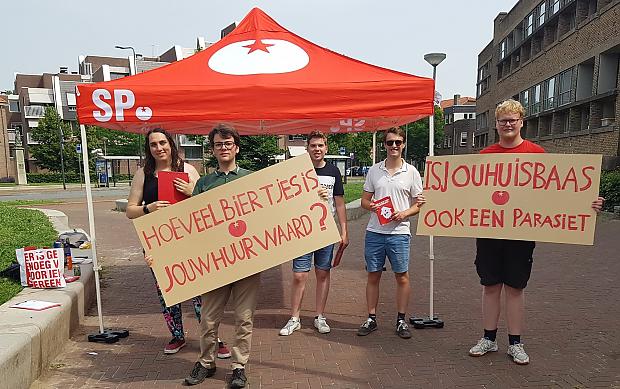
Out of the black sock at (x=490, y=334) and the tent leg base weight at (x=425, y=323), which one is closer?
the black sock at (x=490, y=334)

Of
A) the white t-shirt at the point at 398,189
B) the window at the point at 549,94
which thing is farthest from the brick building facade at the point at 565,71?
the white t-shirt at the point at 398,189

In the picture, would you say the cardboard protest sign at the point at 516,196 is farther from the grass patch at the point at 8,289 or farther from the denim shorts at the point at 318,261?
the grass patch at the point at 8,289

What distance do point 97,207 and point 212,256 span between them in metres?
15.9

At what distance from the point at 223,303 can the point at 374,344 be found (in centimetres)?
158

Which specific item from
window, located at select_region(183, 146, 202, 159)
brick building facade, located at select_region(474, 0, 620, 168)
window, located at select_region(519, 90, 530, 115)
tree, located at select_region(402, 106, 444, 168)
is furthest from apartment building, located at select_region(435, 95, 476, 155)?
window, located at select_region(183, 146, 202, 159)

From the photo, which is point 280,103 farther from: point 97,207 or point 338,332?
point 97,207

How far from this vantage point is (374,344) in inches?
162

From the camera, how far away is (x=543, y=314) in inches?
193

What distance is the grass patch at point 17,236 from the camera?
4.64 m

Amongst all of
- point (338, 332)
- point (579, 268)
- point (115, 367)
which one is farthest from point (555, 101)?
point (115, 367)

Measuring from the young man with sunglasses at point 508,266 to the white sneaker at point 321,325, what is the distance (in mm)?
1373

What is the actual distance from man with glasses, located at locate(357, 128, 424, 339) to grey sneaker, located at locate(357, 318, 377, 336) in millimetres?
292

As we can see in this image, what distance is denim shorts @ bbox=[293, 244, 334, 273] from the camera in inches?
166

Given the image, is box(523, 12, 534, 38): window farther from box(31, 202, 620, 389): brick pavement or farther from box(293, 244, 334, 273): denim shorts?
box(293, 244, 334, 273): denim shorts
